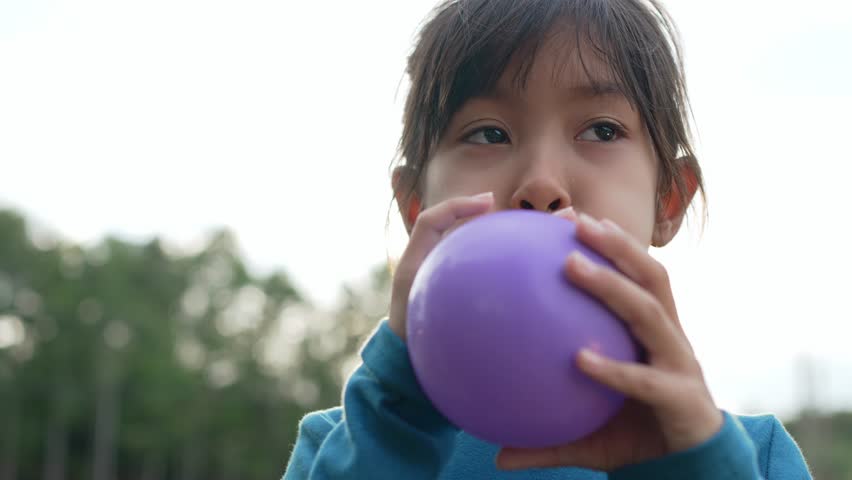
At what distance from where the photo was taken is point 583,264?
1874mm

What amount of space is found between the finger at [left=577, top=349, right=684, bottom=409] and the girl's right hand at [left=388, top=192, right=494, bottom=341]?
55cm

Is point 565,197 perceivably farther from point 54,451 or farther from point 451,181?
point 54,451

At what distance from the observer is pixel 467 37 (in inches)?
117

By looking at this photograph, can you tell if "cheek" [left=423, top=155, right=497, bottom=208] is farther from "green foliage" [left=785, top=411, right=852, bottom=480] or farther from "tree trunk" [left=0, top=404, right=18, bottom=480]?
"tree trunk" [left=0, top=404, right=18, bottom=480]

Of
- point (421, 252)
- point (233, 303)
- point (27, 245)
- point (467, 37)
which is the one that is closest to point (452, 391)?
point (421, 252)

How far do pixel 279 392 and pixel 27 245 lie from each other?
17.5 m

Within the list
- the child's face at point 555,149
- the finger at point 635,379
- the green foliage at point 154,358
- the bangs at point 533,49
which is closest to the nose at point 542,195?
the child's face at point 555,149

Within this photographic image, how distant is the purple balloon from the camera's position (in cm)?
185

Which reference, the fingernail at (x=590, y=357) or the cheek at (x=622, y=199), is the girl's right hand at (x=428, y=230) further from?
the fingernail at (x=590, y=357)

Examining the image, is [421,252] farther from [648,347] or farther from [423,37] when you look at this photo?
[423,37]

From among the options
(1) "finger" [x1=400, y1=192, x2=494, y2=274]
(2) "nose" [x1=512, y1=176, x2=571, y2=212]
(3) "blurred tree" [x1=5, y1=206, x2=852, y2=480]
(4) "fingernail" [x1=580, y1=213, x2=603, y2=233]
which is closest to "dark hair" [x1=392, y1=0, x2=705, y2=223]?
(2) "nose" [x1=512, y1=176, x2=571, y2=212]

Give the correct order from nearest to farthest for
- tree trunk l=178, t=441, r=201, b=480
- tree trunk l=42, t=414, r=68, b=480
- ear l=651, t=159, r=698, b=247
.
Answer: ear l=651, t=159, r=698, b=247 < tree trunk l=42, t=414, r=68, b=480 < tree trunk l=178, t=441, r=201, b=480

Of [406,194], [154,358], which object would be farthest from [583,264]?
[154,358]

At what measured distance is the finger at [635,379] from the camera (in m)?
1.83
